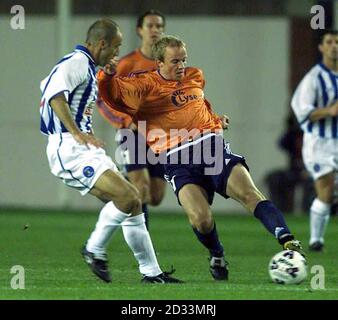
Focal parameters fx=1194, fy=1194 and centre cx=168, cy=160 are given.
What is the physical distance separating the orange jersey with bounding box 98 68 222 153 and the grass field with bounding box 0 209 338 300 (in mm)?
1212

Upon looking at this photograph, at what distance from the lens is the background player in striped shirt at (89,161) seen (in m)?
9.09

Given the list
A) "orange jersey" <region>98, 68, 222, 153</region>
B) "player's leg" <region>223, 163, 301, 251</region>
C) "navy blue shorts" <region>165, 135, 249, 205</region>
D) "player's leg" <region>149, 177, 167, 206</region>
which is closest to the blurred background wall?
"player's leg" <region>149, 177, 167, 206</region>

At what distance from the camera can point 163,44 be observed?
10.0 metres

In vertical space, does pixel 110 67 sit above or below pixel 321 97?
above

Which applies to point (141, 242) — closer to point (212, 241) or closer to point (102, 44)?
point (212, 241)

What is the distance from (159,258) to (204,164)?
2.38 m

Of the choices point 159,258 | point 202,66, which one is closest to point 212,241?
point 159,258

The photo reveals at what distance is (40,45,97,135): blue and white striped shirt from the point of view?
359 inches

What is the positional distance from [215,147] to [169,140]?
1.33 ft

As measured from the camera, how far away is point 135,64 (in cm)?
1287

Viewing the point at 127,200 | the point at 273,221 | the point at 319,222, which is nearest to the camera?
the point at 127,200

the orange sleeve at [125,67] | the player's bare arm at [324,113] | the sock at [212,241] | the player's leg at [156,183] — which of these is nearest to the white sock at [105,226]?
the sock at [212,241]
